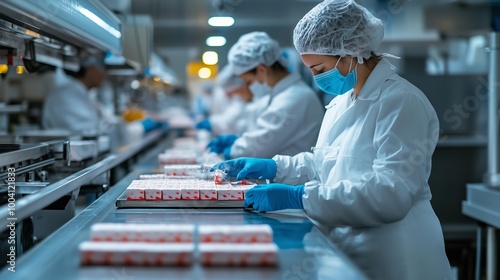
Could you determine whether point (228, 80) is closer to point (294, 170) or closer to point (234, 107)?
point (234, 107)

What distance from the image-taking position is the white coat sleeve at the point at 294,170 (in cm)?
235

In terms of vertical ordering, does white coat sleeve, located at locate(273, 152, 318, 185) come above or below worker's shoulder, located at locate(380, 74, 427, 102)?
below

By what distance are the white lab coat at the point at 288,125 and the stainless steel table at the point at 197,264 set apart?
1155 mm

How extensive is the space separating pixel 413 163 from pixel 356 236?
0.33 meters

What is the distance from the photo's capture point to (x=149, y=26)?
424cm

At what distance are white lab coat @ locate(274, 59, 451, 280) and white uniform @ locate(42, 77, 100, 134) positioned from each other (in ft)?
→ 12.4

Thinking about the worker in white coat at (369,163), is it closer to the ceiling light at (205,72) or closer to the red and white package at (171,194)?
the red and white package at (171,194)

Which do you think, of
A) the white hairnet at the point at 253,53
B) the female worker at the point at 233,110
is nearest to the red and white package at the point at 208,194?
the white hairnet at the point at 253,53

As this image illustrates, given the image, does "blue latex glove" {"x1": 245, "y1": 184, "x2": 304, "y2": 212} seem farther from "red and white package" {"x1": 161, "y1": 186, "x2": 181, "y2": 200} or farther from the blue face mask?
the blue face mask

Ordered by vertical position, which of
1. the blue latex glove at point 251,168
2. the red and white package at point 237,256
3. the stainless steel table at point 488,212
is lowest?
the stainless steel table at point 488,212

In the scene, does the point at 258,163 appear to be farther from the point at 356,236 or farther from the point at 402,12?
the point at 402,12

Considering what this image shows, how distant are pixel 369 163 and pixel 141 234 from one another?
0.86 m

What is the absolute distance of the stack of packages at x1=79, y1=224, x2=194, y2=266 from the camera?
4.19 ft

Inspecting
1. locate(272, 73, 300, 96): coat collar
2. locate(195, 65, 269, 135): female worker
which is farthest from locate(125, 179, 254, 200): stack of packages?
locate(195, 65, 269, 135): female worker
